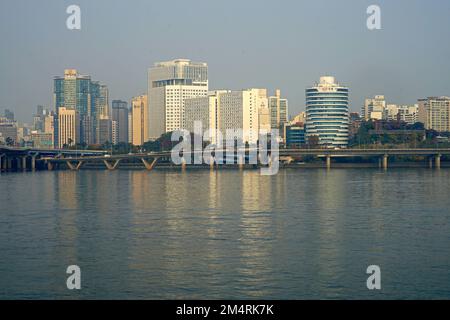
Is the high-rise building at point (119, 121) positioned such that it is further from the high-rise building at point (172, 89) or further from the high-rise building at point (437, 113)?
the high-rise building at point (437, 113)

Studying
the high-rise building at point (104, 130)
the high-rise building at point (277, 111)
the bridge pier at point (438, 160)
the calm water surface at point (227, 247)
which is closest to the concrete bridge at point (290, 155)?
the bridge pier at point (438, 160)

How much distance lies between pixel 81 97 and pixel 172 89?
38.5m

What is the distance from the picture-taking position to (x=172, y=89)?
134500 mm

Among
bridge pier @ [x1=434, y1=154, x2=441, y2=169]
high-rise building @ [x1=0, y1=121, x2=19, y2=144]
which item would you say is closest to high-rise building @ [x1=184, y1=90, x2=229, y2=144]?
high-rise building @ [x1=0, y1=121, x2=19, y2=144]

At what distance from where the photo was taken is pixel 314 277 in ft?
44.9

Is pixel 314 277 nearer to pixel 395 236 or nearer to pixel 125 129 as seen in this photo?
pixel 395 236

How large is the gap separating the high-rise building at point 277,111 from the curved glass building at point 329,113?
70.7 ft

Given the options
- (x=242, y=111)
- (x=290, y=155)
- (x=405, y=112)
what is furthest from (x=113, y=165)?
(x=405, y=112)

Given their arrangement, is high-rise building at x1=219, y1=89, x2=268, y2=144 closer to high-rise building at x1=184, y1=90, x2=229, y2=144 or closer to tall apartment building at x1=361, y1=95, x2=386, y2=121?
high-rise building at x1=184, y1=90, x2=229, y2=144

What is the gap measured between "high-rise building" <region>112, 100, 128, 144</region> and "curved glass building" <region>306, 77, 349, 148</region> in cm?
6674

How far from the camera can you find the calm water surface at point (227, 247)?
13016mm

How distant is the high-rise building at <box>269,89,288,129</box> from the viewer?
129 metres

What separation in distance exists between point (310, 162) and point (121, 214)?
59839 mm
